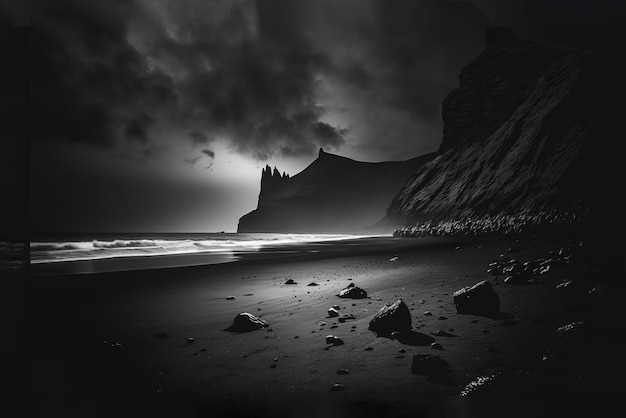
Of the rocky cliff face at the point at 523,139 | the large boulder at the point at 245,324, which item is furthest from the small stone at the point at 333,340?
the rocky cliff face at the point at 523,139

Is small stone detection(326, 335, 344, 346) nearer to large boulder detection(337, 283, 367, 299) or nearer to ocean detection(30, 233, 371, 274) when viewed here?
large boulder detection(337, 283, 367, 299)

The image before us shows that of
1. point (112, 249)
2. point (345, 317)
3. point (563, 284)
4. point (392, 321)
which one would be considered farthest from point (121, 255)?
point (563, 284)

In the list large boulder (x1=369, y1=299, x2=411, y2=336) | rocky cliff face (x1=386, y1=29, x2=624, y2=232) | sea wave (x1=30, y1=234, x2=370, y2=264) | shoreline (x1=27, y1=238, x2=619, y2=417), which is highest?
→ rocky cliff face (x1=386, y1=29, x2=624, y2=232)

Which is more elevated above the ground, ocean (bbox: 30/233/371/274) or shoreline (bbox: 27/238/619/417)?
ocean (bbox: 30/233/371/274)

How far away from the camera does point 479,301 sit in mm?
5184

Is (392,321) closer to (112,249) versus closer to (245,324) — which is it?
(245,324)

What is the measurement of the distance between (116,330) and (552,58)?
5630 centimetres

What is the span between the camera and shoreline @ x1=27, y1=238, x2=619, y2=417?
2.91 m

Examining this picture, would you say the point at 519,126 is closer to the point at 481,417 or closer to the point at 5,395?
the point at 481,417

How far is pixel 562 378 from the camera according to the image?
3047 millimetres

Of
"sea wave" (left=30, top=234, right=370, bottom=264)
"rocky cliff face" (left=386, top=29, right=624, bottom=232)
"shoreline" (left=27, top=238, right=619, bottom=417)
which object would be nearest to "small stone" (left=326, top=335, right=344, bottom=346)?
"shoreline" (left=27, top=238, right=619, bottom=417)

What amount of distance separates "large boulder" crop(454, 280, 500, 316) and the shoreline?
217 mm

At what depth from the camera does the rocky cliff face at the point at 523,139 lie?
1842 centimetres

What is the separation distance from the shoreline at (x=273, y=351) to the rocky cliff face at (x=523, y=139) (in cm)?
747
